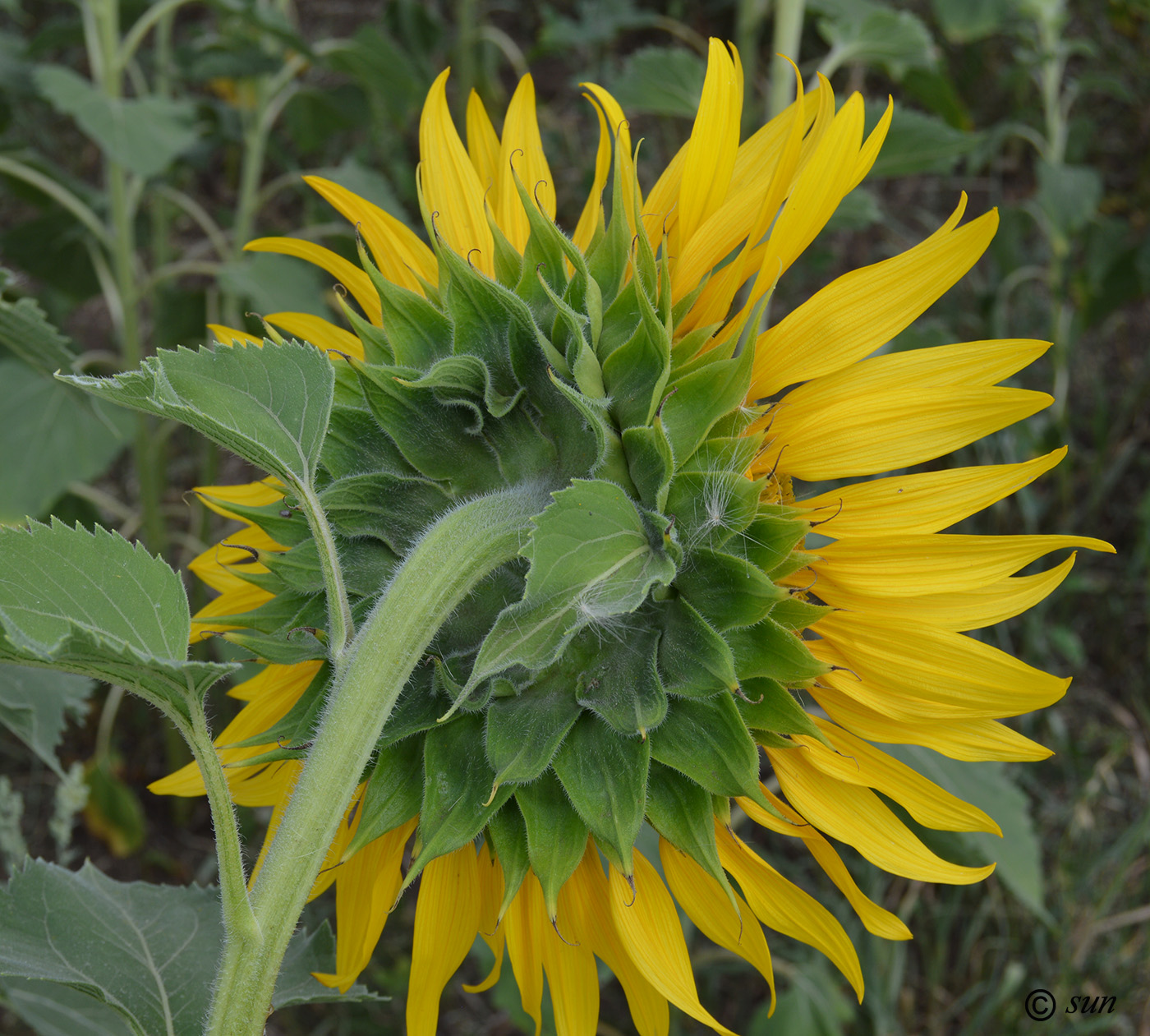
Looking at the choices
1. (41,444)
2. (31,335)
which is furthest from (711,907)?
(41,444)

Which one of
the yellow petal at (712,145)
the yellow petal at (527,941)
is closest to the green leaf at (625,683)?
the yellow petal at (527,941)

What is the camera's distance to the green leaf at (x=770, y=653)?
69cm

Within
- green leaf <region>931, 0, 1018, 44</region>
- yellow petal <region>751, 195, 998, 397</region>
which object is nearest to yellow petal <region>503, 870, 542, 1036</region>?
yellow petal <region>751, 195, 998, 397</region>

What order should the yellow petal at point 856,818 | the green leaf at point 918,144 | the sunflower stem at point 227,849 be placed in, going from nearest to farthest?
the sunflower stem at point 227,849 < the yellow petal at point 856,818 < the green leaf at point 918,144

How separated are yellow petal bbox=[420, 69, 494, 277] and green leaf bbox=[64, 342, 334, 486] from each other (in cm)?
30

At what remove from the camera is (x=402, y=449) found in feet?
2.36

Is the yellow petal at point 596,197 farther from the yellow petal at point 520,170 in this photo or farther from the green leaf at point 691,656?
the green leaf at point 691,656

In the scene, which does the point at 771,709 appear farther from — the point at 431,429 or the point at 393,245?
the point at 393,245

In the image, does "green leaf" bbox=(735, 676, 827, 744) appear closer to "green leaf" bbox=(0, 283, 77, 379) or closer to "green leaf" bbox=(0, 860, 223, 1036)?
"green leaf" bbox=(0, 860, 223, 1036)

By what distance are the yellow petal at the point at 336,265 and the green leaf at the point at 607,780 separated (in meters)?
0.42

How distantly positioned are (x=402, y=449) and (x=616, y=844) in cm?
31

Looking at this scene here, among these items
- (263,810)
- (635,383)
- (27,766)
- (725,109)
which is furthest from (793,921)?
(27,766)

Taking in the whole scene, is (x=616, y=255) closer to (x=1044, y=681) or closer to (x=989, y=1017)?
(x=1044, y=681)

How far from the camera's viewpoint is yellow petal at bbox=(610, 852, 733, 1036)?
0.74m
